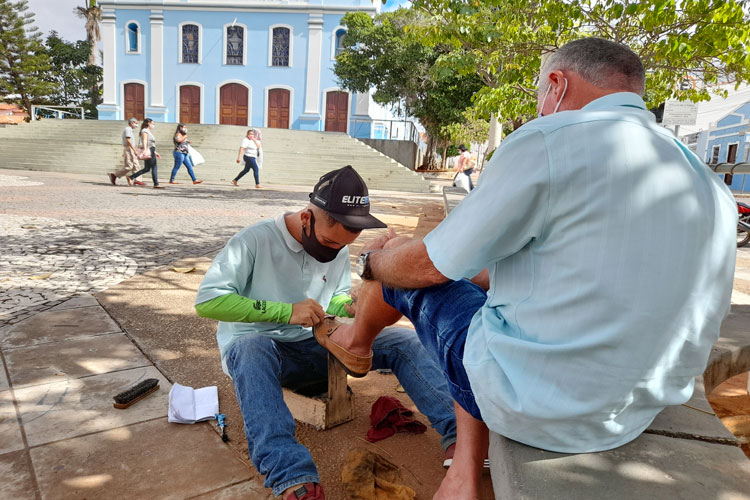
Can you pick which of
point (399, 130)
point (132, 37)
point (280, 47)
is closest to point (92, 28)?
point (132, 37)

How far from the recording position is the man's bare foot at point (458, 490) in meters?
1.81

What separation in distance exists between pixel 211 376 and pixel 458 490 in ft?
6.18

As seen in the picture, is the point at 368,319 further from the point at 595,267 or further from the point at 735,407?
the point at 735,407

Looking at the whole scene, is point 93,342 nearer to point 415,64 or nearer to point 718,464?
point 718,464

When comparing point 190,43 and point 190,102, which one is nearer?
point 190,43

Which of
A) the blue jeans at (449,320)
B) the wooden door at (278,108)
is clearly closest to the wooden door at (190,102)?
the wooden door at (278,108)

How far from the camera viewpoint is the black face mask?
8.30ft

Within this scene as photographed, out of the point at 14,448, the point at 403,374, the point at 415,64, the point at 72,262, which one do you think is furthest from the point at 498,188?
the point at 415,64

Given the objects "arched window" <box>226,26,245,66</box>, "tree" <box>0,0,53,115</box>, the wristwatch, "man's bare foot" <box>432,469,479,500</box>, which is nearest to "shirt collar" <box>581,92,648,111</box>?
the wristwatch

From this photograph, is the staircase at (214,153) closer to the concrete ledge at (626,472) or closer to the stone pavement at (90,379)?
the stone pavement at (90,379)

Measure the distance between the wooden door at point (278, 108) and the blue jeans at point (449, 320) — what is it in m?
31.7

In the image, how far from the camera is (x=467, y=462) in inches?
73.0

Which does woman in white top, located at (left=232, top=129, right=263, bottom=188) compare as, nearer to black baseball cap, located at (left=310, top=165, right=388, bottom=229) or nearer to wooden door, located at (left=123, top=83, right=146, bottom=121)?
black baseball cap, located at (left=310, top=165, right=388, bottom=229)

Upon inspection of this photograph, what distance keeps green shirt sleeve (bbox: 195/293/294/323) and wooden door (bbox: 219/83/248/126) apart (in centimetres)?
3212
